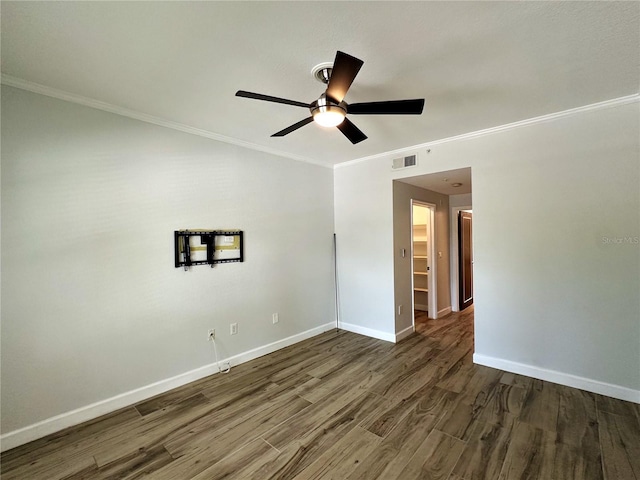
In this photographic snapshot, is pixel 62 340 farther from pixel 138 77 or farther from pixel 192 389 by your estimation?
pixel 138 77

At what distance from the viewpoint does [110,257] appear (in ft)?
8.14

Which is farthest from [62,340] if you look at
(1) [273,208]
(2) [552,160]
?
(2) [552,160]

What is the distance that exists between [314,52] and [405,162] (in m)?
2.36

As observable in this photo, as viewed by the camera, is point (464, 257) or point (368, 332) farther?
point (464, 257)

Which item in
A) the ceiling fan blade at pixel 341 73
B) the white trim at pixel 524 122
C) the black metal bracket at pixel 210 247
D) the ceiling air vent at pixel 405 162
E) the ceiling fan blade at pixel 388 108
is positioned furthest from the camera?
the ceiling air vent at pixel 405 162

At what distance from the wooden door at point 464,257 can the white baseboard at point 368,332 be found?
2.35 meters

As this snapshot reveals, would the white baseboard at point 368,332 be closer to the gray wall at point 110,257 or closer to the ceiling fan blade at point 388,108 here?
the gray wall at point 110,257

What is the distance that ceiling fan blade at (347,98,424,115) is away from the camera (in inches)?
72.1

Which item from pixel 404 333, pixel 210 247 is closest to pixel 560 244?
pixel 404 333

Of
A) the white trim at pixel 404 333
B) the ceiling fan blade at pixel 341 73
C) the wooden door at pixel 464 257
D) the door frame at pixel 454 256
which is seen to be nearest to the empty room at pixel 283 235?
the ceiling fan blade at pixel 341 73

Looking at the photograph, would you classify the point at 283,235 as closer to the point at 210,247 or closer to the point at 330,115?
the point at 210,247

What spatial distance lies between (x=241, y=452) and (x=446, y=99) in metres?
3.26

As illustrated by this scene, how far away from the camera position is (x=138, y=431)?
2227 mm

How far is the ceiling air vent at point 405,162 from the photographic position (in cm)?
378
